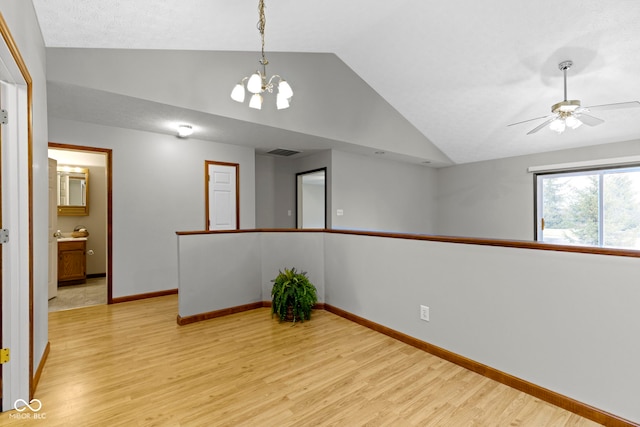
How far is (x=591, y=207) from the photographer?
208 inches

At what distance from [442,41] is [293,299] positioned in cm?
350

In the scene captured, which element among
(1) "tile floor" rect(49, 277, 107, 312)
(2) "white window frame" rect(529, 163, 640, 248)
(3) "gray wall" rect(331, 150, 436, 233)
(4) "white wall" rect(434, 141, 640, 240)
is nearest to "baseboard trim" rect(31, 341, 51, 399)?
(1) "tile floor" rect(49, 277, 107, 312)

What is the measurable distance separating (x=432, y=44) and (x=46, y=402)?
16.0 feet

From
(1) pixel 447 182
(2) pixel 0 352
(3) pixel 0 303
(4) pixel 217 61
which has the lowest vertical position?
(2) pixel 0 352

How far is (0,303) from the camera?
5.93 ft

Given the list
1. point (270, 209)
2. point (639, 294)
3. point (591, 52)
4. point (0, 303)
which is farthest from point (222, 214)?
point (591, 52)

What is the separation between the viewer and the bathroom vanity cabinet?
5094 mm

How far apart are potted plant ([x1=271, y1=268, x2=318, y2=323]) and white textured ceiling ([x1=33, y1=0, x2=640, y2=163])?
2620 mm

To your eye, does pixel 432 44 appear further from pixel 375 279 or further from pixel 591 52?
pixel 375 279

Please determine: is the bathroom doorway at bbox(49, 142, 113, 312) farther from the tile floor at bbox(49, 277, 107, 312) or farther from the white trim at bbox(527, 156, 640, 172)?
the white trim at bbox(527, 156, 640, 172)

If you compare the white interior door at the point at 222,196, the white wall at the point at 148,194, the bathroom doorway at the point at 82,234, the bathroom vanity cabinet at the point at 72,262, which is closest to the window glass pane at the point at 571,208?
the white interior door at the point at 222,196

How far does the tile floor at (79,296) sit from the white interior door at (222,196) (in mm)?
1824

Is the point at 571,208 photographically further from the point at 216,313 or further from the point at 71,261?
the point at 71,261

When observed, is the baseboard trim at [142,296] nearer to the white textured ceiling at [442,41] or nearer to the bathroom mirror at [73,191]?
the bathroom mirror at [73,191]
